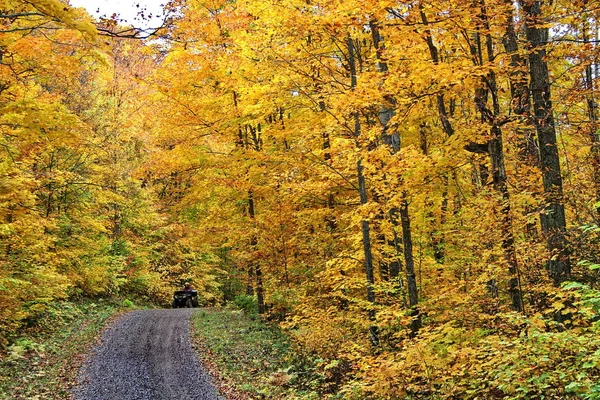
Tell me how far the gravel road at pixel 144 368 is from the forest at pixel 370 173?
2.42 m

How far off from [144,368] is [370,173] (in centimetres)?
740

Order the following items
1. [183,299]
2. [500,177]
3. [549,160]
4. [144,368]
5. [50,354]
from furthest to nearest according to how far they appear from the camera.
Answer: [183,299] → [50,354] → [144,368] → [500,177] → [549,160]

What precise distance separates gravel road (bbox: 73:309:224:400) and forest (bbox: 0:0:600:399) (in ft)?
7.92

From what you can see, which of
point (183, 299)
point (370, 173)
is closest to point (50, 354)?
point (370, 173)

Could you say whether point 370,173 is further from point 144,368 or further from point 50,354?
point 50,354

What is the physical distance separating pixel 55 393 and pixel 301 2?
10.3 metres

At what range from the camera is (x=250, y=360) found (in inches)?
468

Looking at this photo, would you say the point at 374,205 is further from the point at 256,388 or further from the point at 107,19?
the point at 107,19

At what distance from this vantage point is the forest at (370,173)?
6.91 meters

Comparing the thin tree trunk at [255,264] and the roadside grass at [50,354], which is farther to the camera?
the thin tree trunk at [255,264]

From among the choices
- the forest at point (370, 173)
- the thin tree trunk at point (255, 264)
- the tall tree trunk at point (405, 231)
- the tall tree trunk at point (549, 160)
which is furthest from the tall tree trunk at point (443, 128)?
the thin tree trunk at point (255, 264)

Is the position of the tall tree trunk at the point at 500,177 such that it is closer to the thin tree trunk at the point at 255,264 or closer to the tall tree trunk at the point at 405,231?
the tall tree trunk at the point at 405,231

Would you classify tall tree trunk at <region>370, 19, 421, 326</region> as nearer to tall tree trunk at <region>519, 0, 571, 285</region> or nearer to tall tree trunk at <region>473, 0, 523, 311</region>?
tall tree trunk at <region>473, 0, 523, 311</region>

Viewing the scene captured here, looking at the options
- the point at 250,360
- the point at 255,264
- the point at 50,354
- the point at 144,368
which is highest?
the point at 255,264
